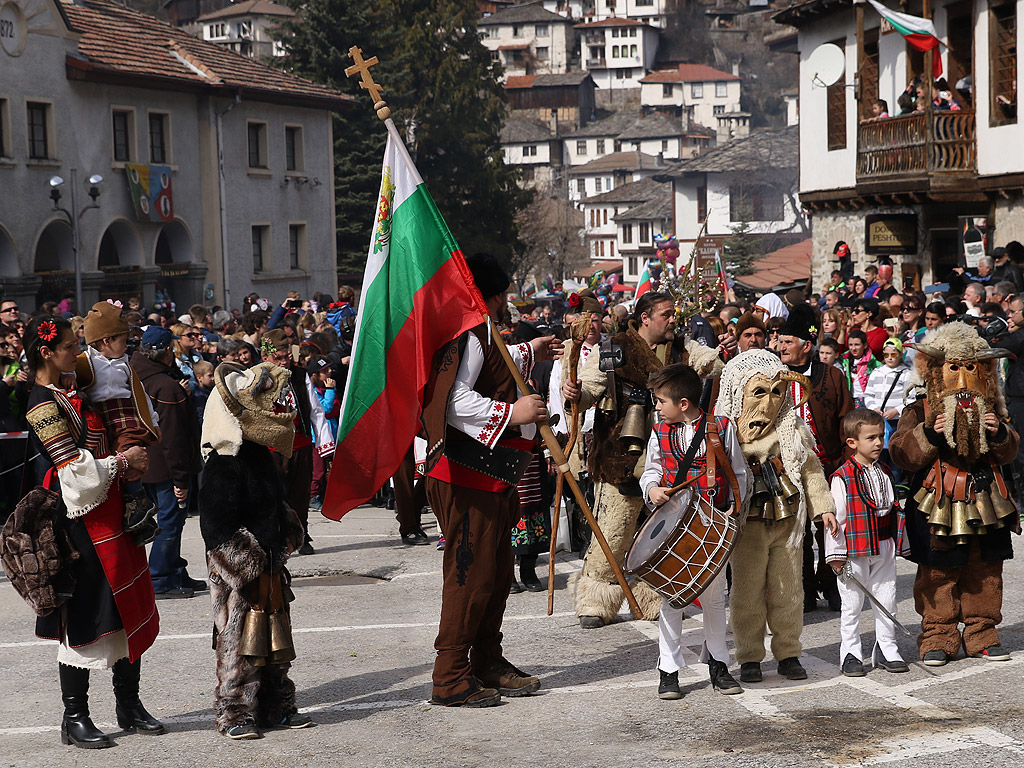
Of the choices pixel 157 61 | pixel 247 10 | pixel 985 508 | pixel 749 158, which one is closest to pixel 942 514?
pixel 985 508

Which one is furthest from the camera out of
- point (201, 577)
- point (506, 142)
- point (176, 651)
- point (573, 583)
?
point (506, 142)

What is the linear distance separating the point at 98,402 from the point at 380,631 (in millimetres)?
2805

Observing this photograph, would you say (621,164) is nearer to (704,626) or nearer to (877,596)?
(877,596)

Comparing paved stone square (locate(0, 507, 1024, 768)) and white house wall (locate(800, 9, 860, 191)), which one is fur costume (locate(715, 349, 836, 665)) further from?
white house wall (locate(800, 9, 860, 191))

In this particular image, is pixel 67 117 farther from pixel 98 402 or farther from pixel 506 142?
pixel 506 142

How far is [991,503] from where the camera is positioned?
694 cm

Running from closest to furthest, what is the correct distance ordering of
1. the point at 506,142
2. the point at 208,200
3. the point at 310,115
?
the point at 208,200 < the point at 310,115 < the point at 506,142

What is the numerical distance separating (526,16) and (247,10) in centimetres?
2769

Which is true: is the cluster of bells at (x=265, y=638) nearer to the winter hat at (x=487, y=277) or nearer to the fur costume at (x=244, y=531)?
the fur costume at (x=244, y=531)

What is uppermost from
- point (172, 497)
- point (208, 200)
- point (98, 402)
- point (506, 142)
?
point (506, 142)

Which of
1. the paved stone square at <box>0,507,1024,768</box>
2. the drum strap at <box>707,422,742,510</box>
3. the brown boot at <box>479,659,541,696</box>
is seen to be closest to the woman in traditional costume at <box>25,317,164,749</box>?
the paved stone square at <box>0,507,1024,768</box>

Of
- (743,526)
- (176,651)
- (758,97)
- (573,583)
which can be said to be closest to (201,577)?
(176,651)

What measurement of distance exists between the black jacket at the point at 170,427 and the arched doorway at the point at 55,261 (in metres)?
21.3

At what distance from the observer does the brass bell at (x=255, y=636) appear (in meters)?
5.93
